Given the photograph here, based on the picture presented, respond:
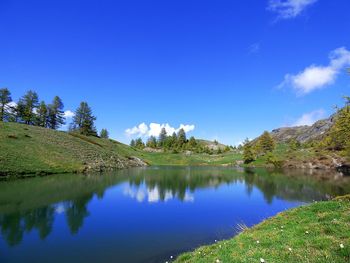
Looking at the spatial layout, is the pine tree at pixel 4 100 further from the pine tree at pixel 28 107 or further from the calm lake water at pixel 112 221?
the calm lake water at pixel 112 221

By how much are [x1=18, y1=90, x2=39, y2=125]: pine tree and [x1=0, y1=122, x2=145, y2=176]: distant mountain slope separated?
29.5 meters

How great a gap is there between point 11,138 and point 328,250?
8692 cm

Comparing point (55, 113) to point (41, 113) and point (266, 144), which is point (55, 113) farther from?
point (266, 144)

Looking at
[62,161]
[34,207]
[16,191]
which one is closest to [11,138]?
[62,161]

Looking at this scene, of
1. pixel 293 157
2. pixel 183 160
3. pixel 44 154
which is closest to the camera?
pixel 44 154

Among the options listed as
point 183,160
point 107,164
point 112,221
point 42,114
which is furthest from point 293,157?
point 112,221

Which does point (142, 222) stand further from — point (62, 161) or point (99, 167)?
point (99, 167)

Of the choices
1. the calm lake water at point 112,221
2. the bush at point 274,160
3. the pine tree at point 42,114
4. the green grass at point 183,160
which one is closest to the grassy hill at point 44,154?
the calm lake water at point 112,221

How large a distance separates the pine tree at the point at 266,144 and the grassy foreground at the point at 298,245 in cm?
16452

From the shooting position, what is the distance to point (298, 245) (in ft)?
45.2

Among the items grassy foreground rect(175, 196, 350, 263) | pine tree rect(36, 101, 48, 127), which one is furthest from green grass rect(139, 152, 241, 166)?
grassy foreground rect(175, 196, 350, 263)

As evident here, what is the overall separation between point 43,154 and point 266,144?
138 m

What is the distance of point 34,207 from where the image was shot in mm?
33938

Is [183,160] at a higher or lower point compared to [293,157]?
higher
